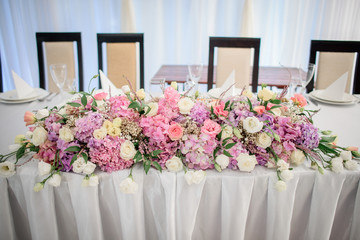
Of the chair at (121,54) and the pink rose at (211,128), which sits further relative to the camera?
the chair at (121,54)

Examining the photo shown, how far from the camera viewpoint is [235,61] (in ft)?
7.35

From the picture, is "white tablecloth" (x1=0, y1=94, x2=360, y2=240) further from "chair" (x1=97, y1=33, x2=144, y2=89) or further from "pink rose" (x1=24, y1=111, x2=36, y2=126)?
"chair" (x1=97, y1=33, x2=144, y2=89)

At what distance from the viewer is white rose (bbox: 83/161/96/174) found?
880mm

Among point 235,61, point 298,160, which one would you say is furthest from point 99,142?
point 235,61

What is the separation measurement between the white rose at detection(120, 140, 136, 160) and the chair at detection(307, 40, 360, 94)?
180 centimetres

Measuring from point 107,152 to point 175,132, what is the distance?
0.22 metres

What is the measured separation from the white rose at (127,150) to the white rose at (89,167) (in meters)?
0.09

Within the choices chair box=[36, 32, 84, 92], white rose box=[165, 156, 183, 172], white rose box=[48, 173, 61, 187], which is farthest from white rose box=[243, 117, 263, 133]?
chair box=[36, 32, 84, 92]

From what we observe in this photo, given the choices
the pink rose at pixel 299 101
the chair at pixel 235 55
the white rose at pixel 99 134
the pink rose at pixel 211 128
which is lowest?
the white rose at pixel 99 134

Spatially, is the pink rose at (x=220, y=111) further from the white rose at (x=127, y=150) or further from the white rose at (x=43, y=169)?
the white rose at (x=43, y=169)

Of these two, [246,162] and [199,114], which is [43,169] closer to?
[199,114]

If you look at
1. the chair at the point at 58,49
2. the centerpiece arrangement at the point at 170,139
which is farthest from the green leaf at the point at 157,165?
the chair at the point at 58,49

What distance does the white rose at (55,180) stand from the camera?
0.87 metres

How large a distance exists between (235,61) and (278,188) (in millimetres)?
1522
